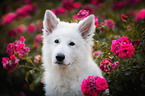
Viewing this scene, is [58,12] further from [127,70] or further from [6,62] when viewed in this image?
[127,70]

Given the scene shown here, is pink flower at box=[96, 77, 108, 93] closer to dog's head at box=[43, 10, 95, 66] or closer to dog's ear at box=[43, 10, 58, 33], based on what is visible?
dog's head at box=[43, 10, 95, 66]

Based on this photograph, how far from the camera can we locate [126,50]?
2.04 m

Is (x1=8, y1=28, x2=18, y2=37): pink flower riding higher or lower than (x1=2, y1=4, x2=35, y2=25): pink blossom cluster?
lower

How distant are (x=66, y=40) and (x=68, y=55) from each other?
0.26 meters

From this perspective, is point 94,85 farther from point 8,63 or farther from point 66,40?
point 8,63

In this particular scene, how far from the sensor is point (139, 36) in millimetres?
2596

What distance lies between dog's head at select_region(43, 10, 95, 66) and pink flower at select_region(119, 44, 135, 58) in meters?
0.66

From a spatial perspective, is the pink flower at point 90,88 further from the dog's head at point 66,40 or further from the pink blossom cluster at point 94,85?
the dog's head at point 66,40

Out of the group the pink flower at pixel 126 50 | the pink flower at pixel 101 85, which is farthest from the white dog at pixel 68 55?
the pink flower at pixel 126 50

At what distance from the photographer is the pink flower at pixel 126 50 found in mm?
2018

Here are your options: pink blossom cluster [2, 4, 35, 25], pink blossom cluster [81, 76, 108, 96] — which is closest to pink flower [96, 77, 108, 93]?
pink blossom cluster [81, 76, 108, 96]

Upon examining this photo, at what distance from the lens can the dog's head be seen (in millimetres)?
2258

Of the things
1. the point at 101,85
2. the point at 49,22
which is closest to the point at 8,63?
the point at 49,22

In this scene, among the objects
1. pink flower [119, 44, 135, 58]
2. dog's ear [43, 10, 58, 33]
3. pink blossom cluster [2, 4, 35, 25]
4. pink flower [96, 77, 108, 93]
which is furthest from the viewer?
pink blossom cluster [2, 4, 35, 25]
